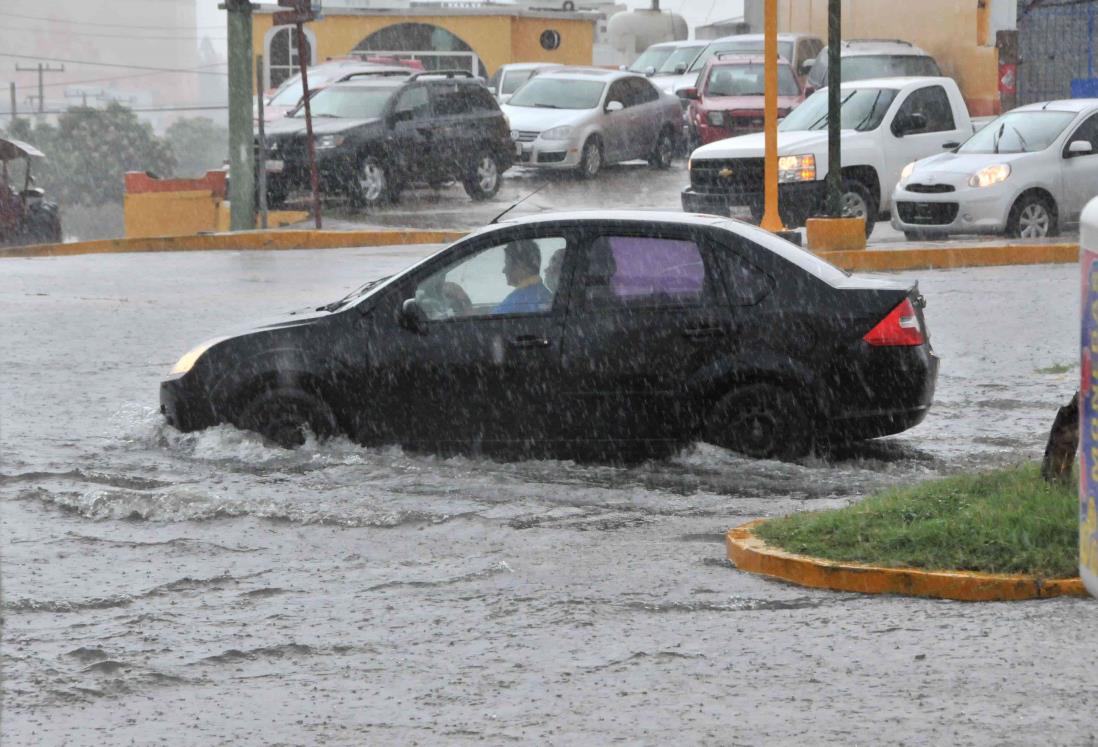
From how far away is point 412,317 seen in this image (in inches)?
376

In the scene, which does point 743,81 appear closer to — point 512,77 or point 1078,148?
point 512,77

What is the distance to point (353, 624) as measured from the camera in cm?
688

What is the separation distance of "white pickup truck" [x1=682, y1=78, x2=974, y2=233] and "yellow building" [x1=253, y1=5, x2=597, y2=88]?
29.0m

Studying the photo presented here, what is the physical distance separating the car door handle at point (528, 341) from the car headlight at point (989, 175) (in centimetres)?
1206

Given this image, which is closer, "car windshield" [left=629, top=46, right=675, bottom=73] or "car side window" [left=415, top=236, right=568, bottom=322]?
"car side window" [left=415, top=236, right=568, bottom=322]

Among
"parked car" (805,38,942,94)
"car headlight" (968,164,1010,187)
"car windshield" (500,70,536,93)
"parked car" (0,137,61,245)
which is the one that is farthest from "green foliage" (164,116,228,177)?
"car headlight" (968,164,1010,187)

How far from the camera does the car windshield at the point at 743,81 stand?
3142cm

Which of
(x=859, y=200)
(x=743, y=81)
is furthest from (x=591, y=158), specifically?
(x=859, y=200)

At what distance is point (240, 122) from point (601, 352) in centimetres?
1544

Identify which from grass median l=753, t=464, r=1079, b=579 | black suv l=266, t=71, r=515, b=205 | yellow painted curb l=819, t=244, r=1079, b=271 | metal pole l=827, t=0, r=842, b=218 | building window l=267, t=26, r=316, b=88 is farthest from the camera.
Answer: building window l=267, t=26, r=316, b=88

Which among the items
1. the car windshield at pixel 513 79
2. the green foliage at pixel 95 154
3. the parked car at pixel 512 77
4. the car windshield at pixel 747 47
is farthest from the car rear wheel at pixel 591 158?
the green foliage at pixel 95 154

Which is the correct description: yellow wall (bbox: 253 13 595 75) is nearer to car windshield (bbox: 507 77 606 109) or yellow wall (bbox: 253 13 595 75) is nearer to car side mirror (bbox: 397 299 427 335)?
car windshield (bbox: 507 77 606 109)

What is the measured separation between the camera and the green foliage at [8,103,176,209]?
88.2 meters

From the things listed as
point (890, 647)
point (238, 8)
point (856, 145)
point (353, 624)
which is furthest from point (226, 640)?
point (238, 8)
